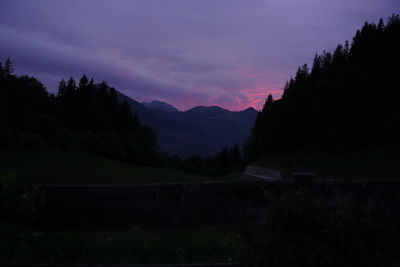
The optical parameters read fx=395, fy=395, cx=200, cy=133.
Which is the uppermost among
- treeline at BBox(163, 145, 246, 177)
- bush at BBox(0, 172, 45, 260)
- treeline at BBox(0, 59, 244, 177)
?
treeline at BBox(0, 59, 244, 177)

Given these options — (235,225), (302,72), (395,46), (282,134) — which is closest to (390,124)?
(395,46)

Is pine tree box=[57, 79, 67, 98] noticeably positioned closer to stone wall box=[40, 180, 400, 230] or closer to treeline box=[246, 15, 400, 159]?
treeline box=[246, 15, 400, 159]

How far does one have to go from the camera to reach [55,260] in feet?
16.1

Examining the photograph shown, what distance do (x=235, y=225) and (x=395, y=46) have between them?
163 feet

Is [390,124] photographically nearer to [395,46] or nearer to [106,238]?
[395,46]

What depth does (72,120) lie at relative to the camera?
61.1 meters

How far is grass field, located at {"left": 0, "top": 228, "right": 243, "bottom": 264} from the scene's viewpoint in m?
4.99

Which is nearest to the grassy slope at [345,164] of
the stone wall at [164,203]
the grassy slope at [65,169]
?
the grassy slope at [65,169]

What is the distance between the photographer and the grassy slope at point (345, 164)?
112 ft

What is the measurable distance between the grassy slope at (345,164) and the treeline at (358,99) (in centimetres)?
257

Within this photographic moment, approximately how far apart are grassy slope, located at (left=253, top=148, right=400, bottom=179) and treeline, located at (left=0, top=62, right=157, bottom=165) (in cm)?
2213

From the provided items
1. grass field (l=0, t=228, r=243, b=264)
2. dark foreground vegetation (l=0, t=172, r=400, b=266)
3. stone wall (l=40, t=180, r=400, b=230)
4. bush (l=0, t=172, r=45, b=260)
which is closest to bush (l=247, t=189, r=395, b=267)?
dark foreground vegetation (l=0, t=172, r=400, b=266)

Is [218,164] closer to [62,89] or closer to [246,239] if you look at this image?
[62,89]

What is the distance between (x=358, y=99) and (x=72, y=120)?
135ft
